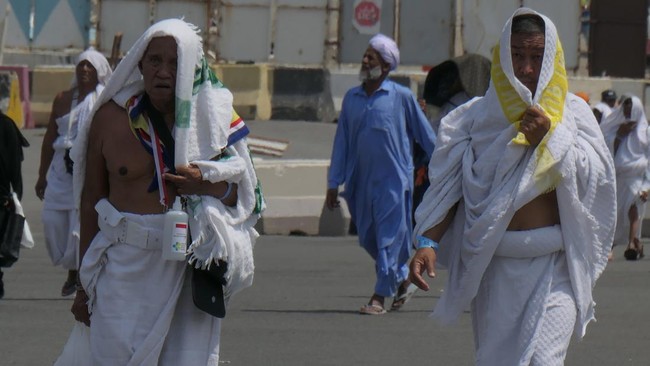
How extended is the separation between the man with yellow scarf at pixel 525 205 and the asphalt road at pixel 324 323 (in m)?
3.24

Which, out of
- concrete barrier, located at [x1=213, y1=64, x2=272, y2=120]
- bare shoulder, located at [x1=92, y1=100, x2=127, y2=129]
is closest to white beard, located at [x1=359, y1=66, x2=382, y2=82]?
bare shoulder, located at [x1=92, y1=100, x2=127, y2=129]

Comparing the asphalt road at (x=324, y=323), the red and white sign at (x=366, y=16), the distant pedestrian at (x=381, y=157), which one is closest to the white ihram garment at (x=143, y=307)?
the asphalt road at (x=324, y=323)

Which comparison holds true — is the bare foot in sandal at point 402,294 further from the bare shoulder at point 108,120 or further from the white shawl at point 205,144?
the bare shoulder at point 108,120

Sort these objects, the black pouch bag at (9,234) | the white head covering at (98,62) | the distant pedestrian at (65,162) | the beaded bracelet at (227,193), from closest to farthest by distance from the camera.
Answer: the beaded bracelet at (227,193)
the white head covering at (98,62)
the distant pedestrian at (65,162)
the black pouch bag at (9,234)

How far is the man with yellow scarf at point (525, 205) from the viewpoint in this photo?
6.13 meters

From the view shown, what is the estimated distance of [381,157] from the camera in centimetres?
1174

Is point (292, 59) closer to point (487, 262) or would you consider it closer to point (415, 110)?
point (415, 110)

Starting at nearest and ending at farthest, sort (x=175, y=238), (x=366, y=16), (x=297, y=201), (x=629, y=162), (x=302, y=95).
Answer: (x=175, y=238)
(x=629, y=162)
(x=297, y=201)
(x=302, y=95)
(x=366, y=16)

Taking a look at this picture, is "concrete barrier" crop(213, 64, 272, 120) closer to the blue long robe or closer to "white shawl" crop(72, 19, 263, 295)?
the blue long robe

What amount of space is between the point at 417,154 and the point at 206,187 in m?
6.75

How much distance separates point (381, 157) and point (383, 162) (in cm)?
4

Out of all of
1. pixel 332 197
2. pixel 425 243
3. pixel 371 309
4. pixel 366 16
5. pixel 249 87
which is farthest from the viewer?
pixel 366 16

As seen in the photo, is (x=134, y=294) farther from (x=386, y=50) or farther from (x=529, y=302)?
(x=386, y=50)

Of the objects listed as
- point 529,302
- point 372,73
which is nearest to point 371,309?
point 372,73
